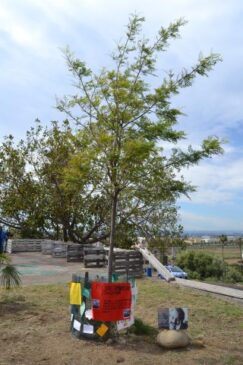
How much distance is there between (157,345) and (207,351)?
0.76m

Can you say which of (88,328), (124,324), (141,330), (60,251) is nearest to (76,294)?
(88,328)

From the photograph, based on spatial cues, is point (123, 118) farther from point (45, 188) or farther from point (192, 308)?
point (45, 188)

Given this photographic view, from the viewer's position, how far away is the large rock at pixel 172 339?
678 centimetres

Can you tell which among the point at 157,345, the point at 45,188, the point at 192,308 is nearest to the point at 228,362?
the point at 157,345

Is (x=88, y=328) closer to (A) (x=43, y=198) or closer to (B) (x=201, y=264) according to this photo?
(A) (x=43, y=198)

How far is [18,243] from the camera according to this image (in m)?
28.4

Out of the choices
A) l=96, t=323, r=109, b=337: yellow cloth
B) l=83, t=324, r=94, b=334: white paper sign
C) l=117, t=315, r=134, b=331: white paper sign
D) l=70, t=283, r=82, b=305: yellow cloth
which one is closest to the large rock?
l=117, t=315, r=134, b=331: white paper sign

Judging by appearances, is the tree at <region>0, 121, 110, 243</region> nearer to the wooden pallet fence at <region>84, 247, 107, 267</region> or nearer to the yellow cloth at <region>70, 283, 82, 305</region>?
the wooden pallet fence at <region>84, 247, 107, 267</region>

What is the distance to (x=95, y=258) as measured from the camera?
60.7 ft

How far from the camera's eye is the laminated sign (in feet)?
23.0

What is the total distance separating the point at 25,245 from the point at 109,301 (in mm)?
22718

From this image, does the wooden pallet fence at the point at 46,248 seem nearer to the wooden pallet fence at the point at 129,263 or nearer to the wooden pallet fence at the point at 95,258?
the wooden pallet fence at the point at 95,258

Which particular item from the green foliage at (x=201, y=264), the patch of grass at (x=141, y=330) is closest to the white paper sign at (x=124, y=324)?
the patch of grass at (x=141, y=330)

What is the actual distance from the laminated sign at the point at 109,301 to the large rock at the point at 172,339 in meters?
0.70
